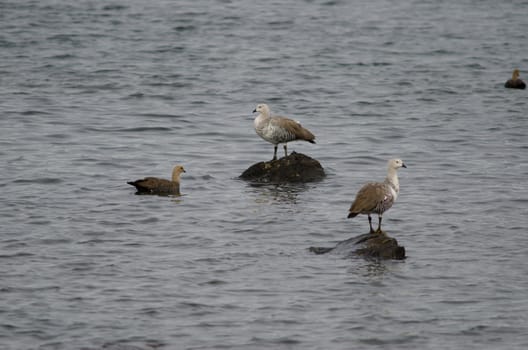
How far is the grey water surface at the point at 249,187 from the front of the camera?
50.1 ft

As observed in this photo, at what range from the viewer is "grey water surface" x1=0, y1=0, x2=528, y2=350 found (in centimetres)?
1526

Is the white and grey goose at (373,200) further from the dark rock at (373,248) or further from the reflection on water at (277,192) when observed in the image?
the reflection on water at (277,192)

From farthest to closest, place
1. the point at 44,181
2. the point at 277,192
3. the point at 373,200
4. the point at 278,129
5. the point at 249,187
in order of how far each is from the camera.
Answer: the point at 44,181, the point at 278,129, the point at 249,187, the point at 277,192, the point at 373,200

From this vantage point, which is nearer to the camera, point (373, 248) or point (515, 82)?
point (373, 248)

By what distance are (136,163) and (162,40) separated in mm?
23275

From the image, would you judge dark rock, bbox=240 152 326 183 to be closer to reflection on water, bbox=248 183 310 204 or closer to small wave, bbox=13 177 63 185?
reflection on water, bbox=248 183 310 204

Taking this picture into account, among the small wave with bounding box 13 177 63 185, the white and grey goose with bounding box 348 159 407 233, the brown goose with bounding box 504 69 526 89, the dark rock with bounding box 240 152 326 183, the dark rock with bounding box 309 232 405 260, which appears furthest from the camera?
the brown goose with bounding box 504 69 526 89

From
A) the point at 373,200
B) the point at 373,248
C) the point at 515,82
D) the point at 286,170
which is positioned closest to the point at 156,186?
the point at 286,170

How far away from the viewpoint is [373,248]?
17625 mm

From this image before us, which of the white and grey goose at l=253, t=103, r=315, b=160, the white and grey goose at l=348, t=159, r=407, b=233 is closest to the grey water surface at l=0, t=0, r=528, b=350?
the white and grey goose at l=348, t=159, r=407, b=233

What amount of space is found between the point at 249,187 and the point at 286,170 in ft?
3.18

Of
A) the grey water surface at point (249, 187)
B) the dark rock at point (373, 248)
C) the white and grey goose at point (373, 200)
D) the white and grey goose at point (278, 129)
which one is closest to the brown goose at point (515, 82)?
the grey water surface at point (249, 187)

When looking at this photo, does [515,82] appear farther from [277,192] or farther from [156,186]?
[156,186]

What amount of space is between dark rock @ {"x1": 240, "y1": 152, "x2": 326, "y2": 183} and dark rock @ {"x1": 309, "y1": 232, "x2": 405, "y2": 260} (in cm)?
594
